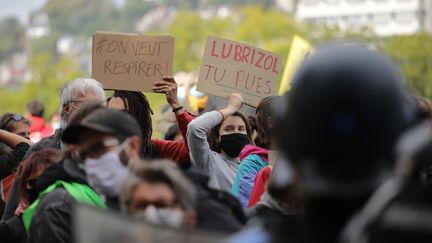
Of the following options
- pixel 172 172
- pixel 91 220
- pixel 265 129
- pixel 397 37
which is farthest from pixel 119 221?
pixel 397 37

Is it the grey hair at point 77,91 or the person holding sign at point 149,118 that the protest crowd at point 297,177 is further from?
the grey hair at point 77,91

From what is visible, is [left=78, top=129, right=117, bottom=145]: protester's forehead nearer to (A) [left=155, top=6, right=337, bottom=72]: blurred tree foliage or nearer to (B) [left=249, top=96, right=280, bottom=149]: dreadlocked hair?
(B) [left=249, top=96, right=280, bottom=149]: dreadlocked hair

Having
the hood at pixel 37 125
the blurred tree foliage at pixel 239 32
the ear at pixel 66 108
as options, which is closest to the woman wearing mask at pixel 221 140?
the ear at pixel 66 108

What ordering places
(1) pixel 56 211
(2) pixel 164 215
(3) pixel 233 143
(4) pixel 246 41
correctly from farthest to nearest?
1. (4) pixel 246 41
2. (3) pixel 233 143
3. (1) pixel 56 211
4. (2) pixel 164 215

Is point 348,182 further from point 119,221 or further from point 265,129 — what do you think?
point 265,129

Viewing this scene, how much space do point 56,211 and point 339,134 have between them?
2130mm

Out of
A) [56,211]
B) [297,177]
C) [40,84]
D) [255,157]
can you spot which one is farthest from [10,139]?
[40,84]

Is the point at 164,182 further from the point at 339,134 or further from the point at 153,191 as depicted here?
the point at 339,134

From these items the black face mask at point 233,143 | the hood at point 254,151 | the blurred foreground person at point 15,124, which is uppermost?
the hood at point 254,151

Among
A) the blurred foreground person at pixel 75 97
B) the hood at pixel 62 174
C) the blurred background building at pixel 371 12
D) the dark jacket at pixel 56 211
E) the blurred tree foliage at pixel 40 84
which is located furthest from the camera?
the blurred background building at pixel 371 12

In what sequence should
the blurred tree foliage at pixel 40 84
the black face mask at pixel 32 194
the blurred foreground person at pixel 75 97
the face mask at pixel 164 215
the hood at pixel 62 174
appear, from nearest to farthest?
the face mask at pixel 164 215 → the hood at pixel 62 174 → the black face mask at pixel 32 194 → the blurred foreground person at pixel 75 97 → the blurred tree foliage at pixel 40 84

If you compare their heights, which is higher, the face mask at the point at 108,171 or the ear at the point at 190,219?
the ear at the point at 190,219

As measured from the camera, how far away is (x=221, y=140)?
7441 millimetres

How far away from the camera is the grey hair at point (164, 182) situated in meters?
3.51
